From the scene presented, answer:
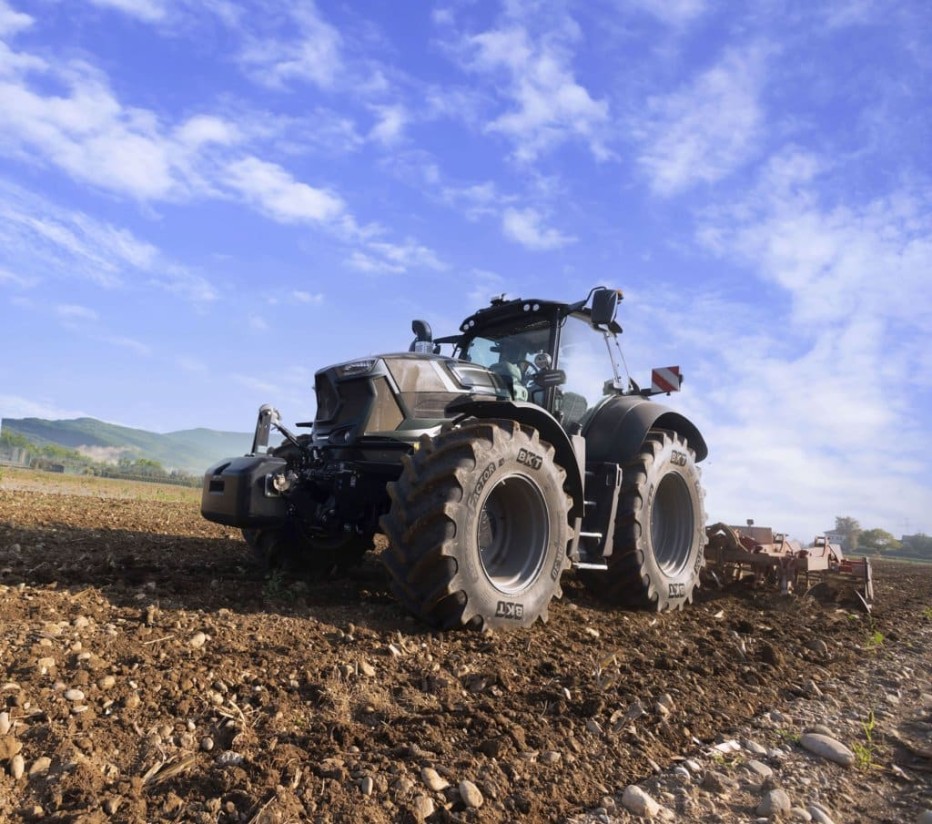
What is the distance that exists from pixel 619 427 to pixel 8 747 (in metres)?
4.83

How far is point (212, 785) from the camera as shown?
85.4 inches

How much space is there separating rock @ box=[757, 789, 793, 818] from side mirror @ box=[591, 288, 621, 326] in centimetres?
390

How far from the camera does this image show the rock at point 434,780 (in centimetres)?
227

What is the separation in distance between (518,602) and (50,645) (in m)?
2.54

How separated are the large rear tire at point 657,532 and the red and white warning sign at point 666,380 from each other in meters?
0.61

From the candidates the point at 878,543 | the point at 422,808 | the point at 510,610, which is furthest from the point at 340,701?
the point at 878,543

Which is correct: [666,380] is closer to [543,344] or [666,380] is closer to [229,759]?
[543,344]

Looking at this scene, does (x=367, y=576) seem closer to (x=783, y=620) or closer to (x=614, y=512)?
(x=614, y=512)

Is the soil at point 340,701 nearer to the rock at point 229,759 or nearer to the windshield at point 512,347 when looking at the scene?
the rock at point 229,759

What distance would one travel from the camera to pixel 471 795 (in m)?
2.23

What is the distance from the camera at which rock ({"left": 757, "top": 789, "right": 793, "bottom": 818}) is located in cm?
234

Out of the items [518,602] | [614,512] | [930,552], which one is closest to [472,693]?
[518,602]

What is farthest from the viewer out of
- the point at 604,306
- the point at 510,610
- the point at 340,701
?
the point at 604,306

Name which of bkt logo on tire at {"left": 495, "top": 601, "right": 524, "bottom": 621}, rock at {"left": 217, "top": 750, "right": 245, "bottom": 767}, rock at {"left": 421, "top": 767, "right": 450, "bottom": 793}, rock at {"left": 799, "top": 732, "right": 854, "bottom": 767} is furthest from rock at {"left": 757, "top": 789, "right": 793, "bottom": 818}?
bkt logo on tire at {"left": 495, "top": 601, "right": 524, "bottom": 621}
